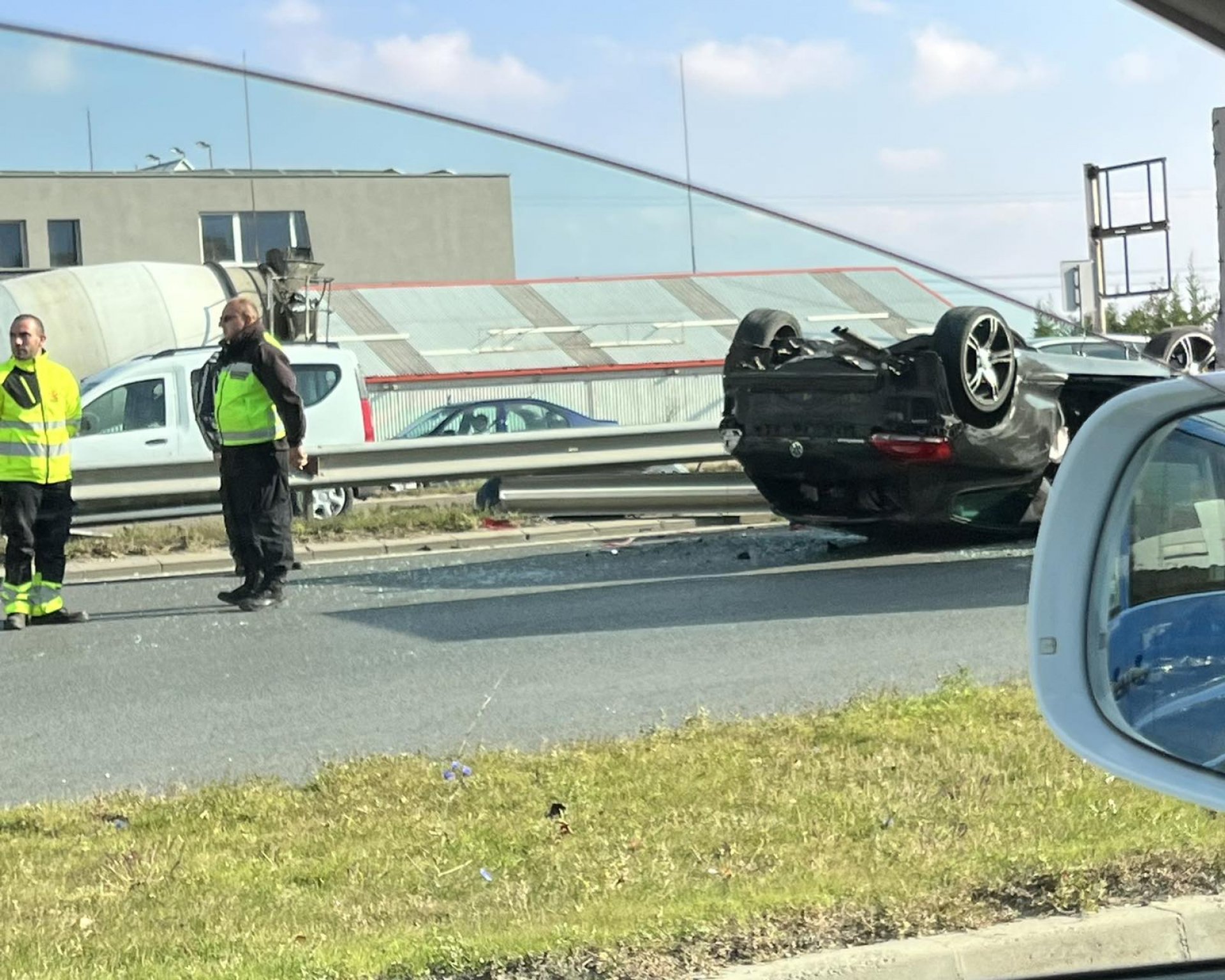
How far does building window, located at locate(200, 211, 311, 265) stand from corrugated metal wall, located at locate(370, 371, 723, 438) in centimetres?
1019

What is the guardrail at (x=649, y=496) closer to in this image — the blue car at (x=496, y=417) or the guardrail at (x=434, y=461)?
the guardrail at (x=434, y=461)

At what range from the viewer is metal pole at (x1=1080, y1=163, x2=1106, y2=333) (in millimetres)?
2098

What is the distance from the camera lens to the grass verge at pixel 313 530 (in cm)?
1344

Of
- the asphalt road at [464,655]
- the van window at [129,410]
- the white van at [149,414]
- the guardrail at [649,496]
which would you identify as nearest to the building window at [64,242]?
the asphalt road at [464,655]

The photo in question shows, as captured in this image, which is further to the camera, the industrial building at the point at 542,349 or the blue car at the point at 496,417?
the blue car at the point at 496,417

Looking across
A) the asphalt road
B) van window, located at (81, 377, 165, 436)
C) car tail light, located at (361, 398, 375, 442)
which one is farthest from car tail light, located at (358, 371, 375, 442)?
the asphalt road

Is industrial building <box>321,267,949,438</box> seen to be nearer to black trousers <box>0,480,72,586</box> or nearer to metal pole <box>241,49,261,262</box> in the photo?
metal pole <box>241,49,261,262</box>

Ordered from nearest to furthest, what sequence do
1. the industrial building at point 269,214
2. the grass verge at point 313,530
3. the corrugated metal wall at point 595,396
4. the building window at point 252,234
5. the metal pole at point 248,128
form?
the metal pole at point 248,128
the industrial building at point 269,214
the building window at point 252,234
the grass verge at point 313,530
the corrugated metal wall at point 595,396

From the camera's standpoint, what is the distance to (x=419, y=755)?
6.17 meters

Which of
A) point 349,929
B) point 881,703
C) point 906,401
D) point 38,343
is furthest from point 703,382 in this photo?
point 349,929

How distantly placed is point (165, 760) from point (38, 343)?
4257 millimetres

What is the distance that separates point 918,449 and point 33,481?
201 inches

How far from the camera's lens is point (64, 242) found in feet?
11.3

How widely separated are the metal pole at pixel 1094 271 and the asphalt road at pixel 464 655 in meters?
4.53
